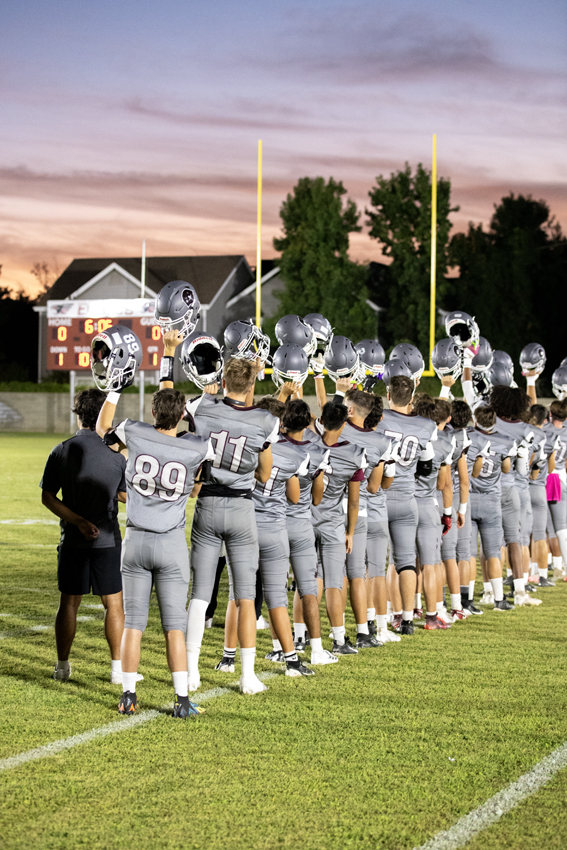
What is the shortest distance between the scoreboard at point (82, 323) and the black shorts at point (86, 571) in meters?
25.1

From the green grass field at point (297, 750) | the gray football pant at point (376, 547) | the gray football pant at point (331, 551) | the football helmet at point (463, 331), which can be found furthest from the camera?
the football helmet at point (463, 331)

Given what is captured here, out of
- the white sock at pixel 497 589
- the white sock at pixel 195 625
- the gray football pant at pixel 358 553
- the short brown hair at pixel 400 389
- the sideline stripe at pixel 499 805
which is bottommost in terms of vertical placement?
the white sock at pixel 497 589

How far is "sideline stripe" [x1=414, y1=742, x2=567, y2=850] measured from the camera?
143 inches

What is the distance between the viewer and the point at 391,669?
625cm

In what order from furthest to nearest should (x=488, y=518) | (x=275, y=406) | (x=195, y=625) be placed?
(x=488, y=518) < (x=275, y=406) < (x=195, y=625)

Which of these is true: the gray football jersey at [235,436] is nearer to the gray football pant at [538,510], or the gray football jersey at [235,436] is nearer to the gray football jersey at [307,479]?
the gray football jersey at [307,479]

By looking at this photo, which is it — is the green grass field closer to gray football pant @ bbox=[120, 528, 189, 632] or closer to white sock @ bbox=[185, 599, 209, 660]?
white sock @ bbox=[185, 599, 209, 660]

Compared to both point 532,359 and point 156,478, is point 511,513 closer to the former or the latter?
point 532,359

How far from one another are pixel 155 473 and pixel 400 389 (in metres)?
2.65

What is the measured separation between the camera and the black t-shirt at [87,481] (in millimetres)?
5707

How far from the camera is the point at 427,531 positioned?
7.59 metres

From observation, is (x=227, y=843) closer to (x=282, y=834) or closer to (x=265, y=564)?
(x=282, y=834)

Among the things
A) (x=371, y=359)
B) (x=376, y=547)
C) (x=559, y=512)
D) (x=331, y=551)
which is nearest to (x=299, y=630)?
(x=331, y=551)

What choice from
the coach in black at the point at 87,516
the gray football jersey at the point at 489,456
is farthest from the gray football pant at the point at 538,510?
the coach in black at the point at 87,516
